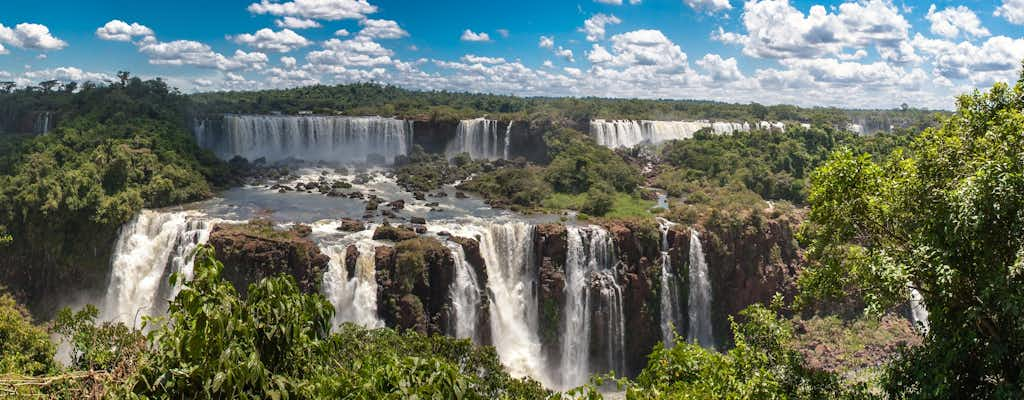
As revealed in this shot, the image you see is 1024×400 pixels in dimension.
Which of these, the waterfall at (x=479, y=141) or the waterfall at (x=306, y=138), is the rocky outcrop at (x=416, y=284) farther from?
the waterfall at (x=479, y=141)

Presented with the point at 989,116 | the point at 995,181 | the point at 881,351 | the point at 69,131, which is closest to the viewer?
the point at 995,181

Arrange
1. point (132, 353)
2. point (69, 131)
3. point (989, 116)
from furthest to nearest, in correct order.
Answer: point (69, 131) < point (989, 116) < point (132, 353)

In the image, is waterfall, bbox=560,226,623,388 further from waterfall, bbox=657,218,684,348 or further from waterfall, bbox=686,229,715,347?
waterfall, bbox=686,229,715,347

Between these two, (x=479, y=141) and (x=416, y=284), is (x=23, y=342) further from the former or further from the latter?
(x=479, y=141)

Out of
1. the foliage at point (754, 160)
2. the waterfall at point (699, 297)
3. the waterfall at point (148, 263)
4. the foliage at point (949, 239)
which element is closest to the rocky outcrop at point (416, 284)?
the waterfall at point (148, 263)

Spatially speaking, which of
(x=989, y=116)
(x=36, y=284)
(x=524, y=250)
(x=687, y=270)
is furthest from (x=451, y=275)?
(x=36, y=284)

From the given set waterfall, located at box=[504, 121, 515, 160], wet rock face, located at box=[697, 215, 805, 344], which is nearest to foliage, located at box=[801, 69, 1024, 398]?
wet rock face, located at box=[697, 215, 805, 344]

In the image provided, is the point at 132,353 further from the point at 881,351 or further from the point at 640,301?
the point at 881,351
